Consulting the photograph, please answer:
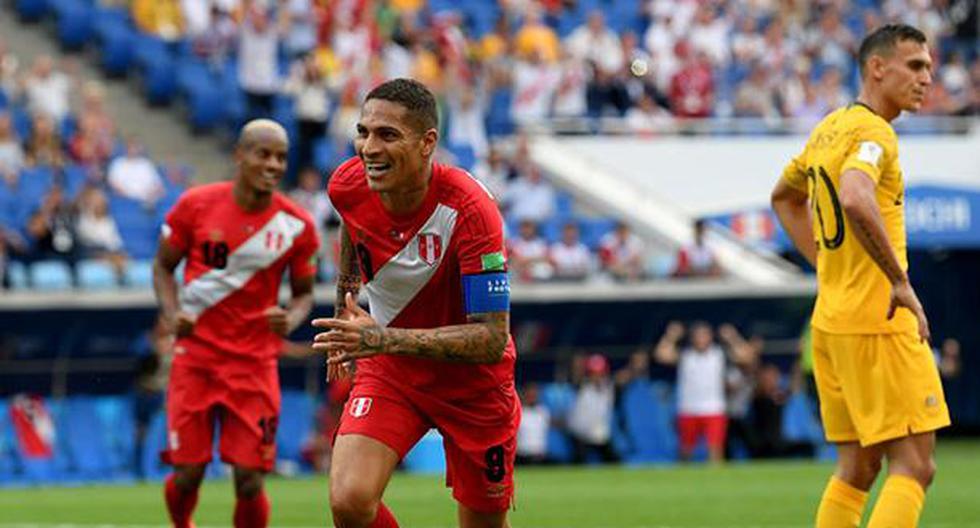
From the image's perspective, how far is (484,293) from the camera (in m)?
8.74

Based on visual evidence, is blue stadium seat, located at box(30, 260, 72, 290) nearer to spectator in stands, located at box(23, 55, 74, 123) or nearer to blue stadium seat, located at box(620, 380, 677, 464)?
spectator in stands, located at box(23, 55, 74, 123)

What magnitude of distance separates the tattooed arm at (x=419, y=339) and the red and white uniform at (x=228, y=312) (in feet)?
12.6

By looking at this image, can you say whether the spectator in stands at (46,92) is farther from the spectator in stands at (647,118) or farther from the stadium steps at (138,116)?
the spectator in stands at (647,118)

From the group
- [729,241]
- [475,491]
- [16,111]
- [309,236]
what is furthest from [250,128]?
[729,241]

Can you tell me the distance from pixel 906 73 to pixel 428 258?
2504 millimetres

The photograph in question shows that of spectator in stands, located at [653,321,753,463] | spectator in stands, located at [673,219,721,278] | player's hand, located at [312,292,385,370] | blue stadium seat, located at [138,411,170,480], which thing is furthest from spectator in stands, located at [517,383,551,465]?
player's hand, located at [312,292,385,370]

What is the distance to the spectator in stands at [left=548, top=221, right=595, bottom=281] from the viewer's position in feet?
82.1

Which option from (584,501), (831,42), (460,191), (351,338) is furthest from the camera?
(831,42)

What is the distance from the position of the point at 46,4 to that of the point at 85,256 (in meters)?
5.90

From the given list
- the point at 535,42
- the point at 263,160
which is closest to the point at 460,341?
the point at 263,160

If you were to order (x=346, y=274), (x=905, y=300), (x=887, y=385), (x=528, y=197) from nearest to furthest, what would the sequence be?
(x=905, y=300) < (x=346, y=274) < (x=887, y=385) < (x=528, y=197)

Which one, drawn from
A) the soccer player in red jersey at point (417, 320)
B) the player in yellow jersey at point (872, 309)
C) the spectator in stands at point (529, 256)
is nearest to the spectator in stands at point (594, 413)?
the spectator in stands at point (529, 256)

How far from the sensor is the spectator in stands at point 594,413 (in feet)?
83.9

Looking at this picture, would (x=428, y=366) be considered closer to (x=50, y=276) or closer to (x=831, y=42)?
(x=50, y=276)
